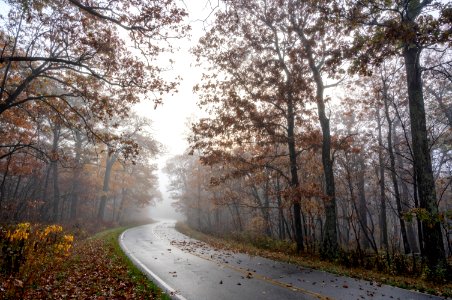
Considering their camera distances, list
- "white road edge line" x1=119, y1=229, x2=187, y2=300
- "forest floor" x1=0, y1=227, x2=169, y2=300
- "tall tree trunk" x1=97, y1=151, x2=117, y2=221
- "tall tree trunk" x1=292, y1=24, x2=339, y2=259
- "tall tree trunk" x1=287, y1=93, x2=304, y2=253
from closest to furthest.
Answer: "forest floor" x1=0, y1=227, x2=169, y2=300 < "white road edge line" x1=119, y1=229, x2=187, y2=300 < "tall tree trunk" x1=292, y1=24, x2=339, y2=259 < "tall tree trunk" x1=287, y1=93, x2=304, y2=253 < "tall tree trunk" x1=97, y1=151, x2=117, y2=221

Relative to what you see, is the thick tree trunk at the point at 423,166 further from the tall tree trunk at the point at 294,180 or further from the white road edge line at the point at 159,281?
the white road edge line at the point at 159,281

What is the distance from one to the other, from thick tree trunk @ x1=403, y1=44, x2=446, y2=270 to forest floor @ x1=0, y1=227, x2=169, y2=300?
8.91 m

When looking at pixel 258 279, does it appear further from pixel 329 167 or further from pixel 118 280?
pixel 329 167

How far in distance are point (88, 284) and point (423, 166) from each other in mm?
11432

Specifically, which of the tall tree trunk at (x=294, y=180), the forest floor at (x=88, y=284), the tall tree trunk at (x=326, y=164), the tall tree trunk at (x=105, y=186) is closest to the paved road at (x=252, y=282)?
the forest floor at (x=88, y=284)

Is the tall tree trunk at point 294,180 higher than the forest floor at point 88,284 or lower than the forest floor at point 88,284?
higher

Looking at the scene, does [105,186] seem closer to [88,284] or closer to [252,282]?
[88,284]

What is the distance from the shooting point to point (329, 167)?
564 inches

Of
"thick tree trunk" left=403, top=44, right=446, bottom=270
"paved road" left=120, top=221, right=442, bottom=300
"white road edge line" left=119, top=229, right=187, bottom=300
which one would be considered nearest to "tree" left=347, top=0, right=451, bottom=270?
"thick tree trunk" left=403, top=44, right=446, bottom=270

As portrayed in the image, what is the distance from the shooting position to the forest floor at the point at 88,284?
6.65 meters

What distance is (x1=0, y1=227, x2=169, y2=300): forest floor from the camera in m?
6.65

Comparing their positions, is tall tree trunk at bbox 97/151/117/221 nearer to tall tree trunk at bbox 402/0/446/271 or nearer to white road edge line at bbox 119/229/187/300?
white road edge line at bbox 119/229/187/300

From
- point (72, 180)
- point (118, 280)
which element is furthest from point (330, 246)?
point (72, 180)

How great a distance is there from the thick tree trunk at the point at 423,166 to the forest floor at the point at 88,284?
8.91m
